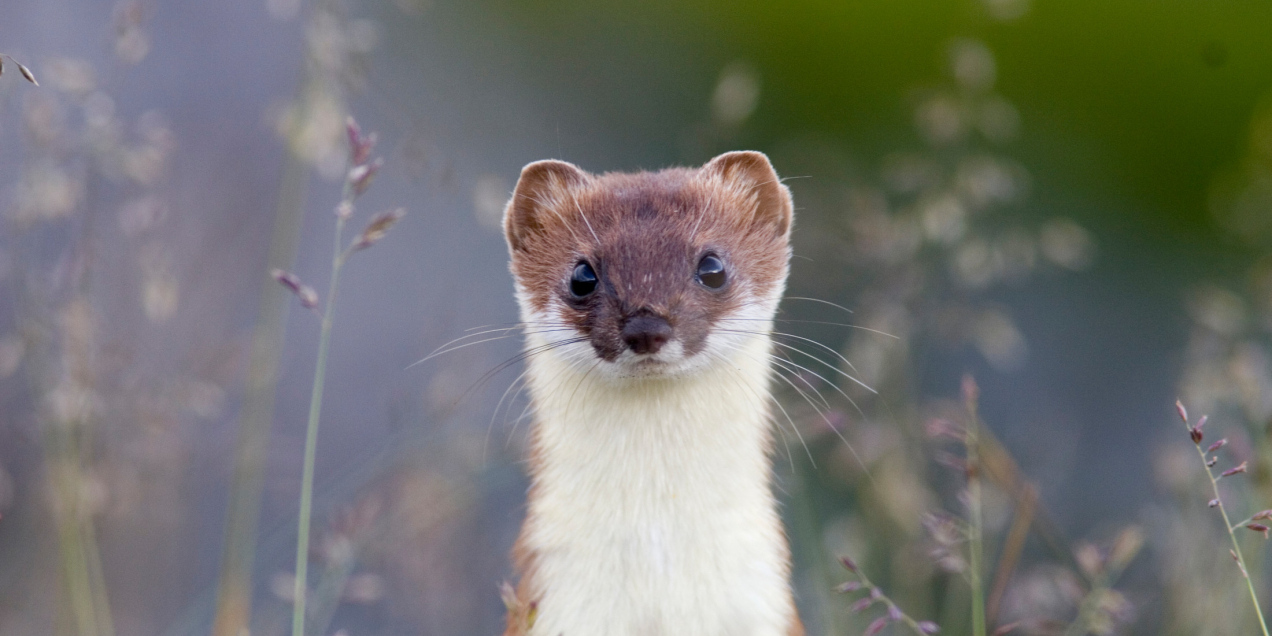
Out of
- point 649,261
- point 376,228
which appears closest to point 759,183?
point 649,261

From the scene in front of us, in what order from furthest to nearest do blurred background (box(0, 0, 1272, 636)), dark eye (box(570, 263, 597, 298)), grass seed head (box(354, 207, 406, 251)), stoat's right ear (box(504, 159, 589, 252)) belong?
blurred background (box(0, 0, 1272, 636))
stoat's right ear (box(504, 159, 589, 252))
dark eye (box(570, 263, 597, 298))
grass seed head (box(354, 207, 406, 251))

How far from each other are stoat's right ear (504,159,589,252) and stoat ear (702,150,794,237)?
1.00 feet

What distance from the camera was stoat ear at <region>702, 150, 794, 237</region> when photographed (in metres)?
2.41

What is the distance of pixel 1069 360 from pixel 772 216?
2.75 metres

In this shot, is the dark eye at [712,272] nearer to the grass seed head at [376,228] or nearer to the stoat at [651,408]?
the stoat at [651,408]

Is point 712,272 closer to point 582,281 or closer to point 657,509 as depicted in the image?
point 582,281

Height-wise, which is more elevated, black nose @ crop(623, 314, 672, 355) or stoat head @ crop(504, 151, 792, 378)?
stoat head @ crop(504, 151, 792, 378)

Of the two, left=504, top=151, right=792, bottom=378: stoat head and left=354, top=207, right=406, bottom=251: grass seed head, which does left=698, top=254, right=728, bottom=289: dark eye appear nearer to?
left=504, top=151, right=792, bottom=378: stoat head

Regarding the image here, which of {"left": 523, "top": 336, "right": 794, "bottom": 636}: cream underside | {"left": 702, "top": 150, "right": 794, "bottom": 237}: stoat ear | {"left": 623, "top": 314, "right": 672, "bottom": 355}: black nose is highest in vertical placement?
{"left": 702, "top": 150, "right": 794, "bottom": 237}: stoat ear

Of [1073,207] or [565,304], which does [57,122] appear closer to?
[565,304]

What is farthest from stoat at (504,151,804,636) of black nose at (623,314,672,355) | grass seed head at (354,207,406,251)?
grass seed head at (354,207,406,251)

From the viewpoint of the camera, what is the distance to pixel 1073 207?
4.71m

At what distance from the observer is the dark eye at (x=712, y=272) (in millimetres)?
2260

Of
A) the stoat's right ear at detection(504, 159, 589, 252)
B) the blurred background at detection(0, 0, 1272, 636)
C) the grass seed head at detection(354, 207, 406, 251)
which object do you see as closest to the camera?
the grass seed head at detection(354, 207, 406, 251)
